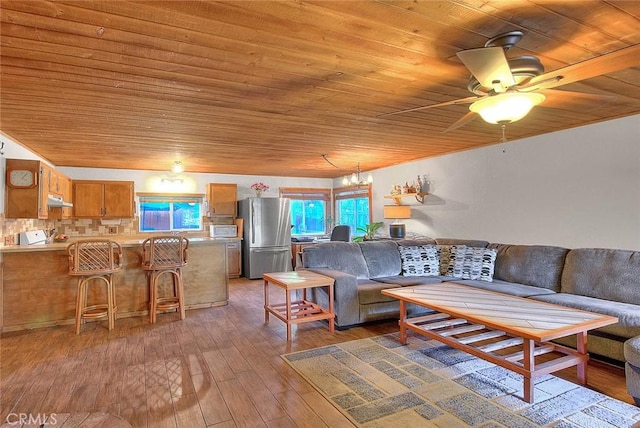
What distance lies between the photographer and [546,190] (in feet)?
14.2

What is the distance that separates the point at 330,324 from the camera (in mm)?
3674

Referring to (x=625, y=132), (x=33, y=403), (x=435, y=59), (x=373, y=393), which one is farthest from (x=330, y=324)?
(x=625, y=132)

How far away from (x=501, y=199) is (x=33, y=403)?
529 cm

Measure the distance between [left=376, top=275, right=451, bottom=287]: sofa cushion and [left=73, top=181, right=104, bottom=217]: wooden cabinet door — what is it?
202 inches

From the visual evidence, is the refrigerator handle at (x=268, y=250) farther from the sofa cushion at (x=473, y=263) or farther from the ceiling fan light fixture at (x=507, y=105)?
the ceiling fan light fixture at (x=507, y=105)

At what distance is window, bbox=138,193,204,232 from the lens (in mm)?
6859

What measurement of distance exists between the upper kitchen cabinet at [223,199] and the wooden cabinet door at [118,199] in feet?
4.78

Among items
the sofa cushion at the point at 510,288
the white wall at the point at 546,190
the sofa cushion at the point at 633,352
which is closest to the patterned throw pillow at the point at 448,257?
the sofa cushion at the point at 510,288

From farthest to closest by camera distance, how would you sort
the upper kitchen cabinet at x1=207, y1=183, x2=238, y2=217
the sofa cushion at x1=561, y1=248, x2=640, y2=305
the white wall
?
the upper kitchen cabinet at x1=207, y1=183, x2=238, y2=217
the white wall
the sofa cushion at x1=561, y1=248, x2=640, y2=305

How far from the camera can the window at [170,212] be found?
6.86 meters

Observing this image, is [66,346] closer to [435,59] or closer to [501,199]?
[435,59]

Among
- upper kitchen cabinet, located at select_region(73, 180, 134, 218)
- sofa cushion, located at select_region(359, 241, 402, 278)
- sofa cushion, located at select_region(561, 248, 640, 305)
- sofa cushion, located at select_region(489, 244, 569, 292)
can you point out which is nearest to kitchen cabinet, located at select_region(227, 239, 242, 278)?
upper kitchen cabinet, located at select_region(73, 180, 134, 218)

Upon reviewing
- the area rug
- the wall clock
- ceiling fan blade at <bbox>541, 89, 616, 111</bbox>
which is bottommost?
the area rug

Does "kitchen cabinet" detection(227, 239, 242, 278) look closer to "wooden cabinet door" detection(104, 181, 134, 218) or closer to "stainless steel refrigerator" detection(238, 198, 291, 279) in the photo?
"stainless steel refrigerator" detection(238, 198, 291, 279)
